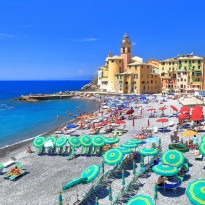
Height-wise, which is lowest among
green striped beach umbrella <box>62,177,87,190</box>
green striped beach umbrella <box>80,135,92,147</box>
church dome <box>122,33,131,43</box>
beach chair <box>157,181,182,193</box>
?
beach chair <box>157,181,182,193</box>

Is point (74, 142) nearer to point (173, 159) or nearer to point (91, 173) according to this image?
point (91, 173)

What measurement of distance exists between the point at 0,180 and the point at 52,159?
12.4ft

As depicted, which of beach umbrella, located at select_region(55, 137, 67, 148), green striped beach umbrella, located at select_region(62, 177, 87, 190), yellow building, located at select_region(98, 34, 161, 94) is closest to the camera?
green striped beach umbrella, located at select_region(62, 177, 87, 190)

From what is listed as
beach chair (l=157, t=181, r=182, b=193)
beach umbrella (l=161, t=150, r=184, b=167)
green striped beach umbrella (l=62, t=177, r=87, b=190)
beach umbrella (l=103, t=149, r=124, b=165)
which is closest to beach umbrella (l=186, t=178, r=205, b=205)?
beach chair (l=157, t=181, r=182, b=193)

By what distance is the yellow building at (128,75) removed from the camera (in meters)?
62.1

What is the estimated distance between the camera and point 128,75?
6284cm

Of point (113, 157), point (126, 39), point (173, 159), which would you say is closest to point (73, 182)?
point (113, 157)

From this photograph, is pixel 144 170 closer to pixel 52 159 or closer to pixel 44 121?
pixel 52 159

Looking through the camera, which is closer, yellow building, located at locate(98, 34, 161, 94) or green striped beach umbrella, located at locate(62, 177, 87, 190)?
green striped beach umbrella, located at locate(62, 177, 87, 190)

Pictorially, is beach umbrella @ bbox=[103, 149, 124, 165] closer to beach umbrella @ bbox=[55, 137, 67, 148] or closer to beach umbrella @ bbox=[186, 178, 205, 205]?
beach umbrella @ bbox=[186, 178, 205, 205]

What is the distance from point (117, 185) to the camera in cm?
1184

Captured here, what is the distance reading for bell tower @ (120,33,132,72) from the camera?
66625mm

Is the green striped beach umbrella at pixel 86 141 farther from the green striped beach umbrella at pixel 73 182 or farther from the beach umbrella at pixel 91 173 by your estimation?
the green striped beach umbrella at pixel 73 182

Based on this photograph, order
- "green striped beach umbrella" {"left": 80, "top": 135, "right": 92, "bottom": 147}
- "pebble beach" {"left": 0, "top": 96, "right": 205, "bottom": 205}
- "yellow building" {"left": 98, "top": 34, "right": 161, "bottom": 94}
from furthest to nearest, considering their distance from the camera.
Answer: "yellow building" {"left": 98, "top": 34, "right": 161, "bottom": 94}
"green striped beach umbrella" {"left": 80, "top": 135, "right": 92, "bottom": 147}
"pebble beach" {"left": 0, "top": 96, "right": 205, "bottom": 205}
